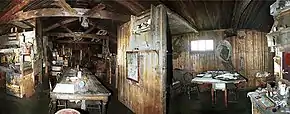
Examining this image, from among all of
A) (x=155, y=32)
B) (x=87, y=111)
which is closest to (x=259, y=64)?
(x=155, y=32)

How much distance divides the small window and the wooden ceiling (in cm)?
64

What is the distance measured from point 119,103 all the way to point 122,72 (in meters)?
1.01

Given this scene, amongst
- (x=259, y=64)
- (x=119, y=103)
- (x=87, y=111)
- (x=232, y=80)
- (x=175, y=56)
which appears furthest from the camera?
(x=175, y=56)

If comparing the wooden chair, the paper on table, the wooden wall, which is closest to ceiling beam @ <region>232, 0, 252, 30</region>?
the wooden wall

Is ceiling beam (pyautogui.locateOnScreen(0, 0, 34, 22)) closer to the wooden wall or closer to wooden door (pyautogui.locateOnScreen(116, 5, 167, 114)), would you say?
wooden door (pyautogui.locateOnScreen(116, 5, 167, 114))

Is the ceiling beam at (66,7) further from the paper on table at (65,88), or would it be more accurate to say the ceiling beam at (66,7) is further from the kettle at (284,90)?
the kettle at (284,90)

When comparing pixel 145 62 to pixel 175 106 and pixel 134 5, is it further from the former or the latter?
pixel 175 106

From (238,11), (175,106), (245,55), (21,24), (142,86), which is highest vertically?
(238,11)

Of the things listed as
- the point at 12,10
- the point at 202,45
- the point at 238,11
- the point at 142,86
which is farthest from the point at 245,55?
the point at 12,10

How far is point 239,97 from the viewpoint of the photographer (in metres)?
8.98

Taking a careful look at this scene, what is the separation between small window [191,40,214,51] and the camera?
34.7ft

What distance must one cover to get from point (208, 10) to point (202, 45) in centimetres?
259

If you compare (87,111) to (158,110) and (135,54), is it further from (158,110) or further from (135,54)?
(135,54)

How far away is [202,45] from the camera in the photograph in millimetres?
10711
